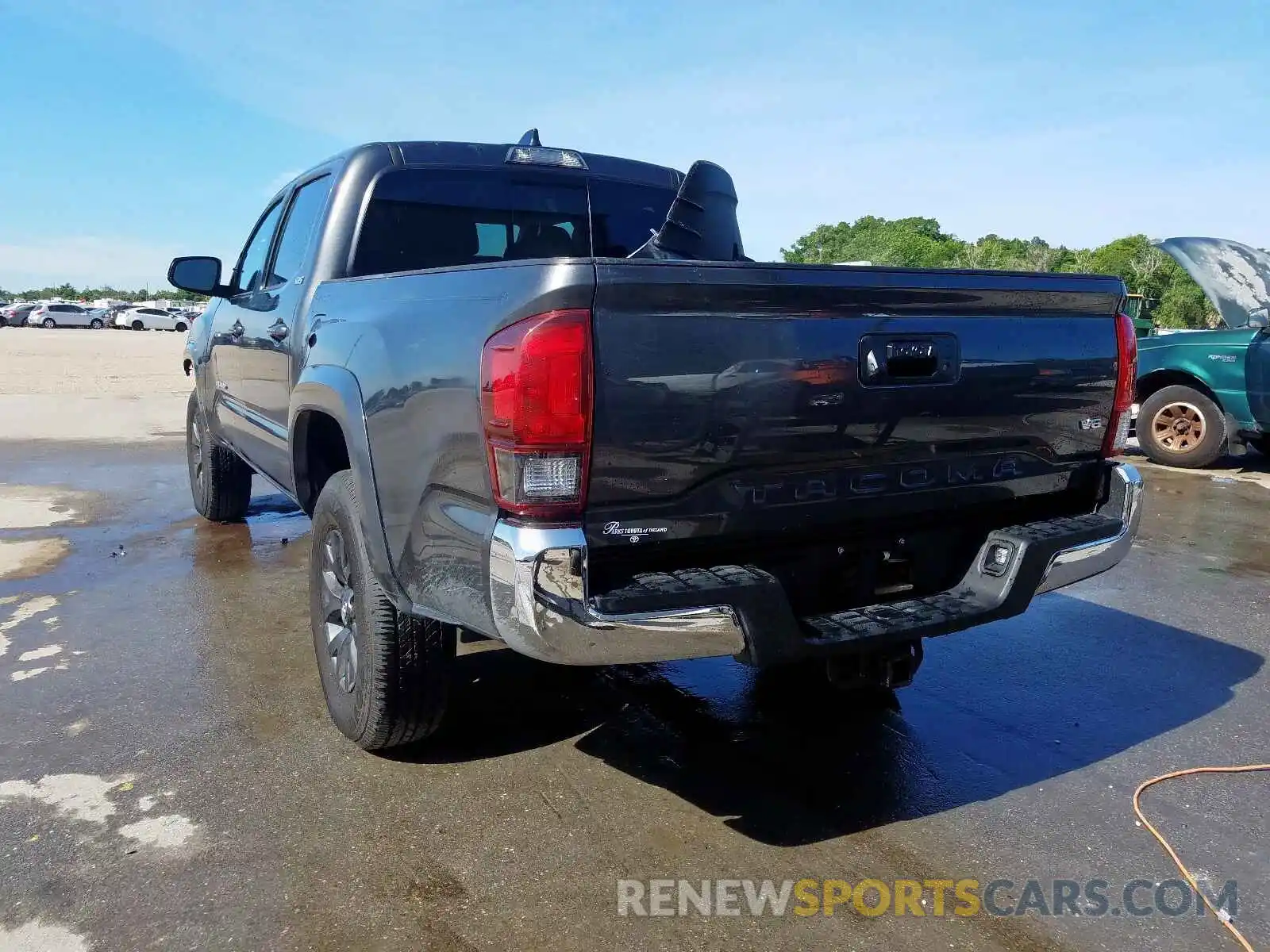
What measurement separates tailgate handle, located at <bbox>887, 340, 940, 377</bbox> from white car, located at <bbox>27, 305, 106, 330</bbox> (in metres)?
60.0

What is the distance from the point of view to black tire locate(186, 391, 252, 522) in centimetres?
640

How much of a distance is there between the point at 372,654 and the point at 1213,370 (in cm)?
877

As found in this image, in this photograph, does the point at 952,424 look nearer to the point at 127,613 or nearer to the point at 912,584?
the point at 912,584

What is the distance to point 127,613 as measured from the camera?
15.9ft

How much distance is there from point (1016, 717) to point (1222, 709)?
0.87m

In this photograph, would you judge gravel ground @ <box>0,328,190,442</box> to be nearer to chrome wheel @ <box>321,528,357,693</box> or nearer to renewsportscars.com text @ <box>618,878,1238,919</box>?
chrome wheel @ <box>321,528,357,693</box>

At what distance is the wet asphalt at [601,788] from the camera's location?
2492mm

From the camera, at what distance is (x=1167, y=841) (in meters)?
2.88

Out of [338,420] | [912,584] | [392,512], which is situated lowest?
[912,584]

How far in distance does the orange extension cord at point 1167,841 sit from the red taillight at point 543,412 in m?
1.97

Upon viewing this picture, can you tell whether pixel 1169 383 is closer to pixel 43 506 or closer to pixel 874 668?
pixel 874 668

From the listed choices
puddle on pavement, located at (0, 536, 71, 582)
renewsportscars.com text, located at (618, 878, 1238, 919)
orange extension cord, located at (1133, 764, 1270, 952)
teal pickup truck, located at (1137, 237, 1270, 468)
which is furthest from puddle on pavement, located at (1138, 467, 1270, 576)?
puddle on pavement, located at (0, 536, 71, 582)

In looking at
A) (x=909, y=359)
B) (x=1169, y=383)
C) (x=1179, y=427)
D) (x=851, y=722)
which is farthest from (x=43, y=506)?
(x=1169, y=383)

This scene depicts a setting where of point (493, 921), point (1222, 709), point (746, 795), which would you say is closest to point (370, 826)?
point (493, 921)
